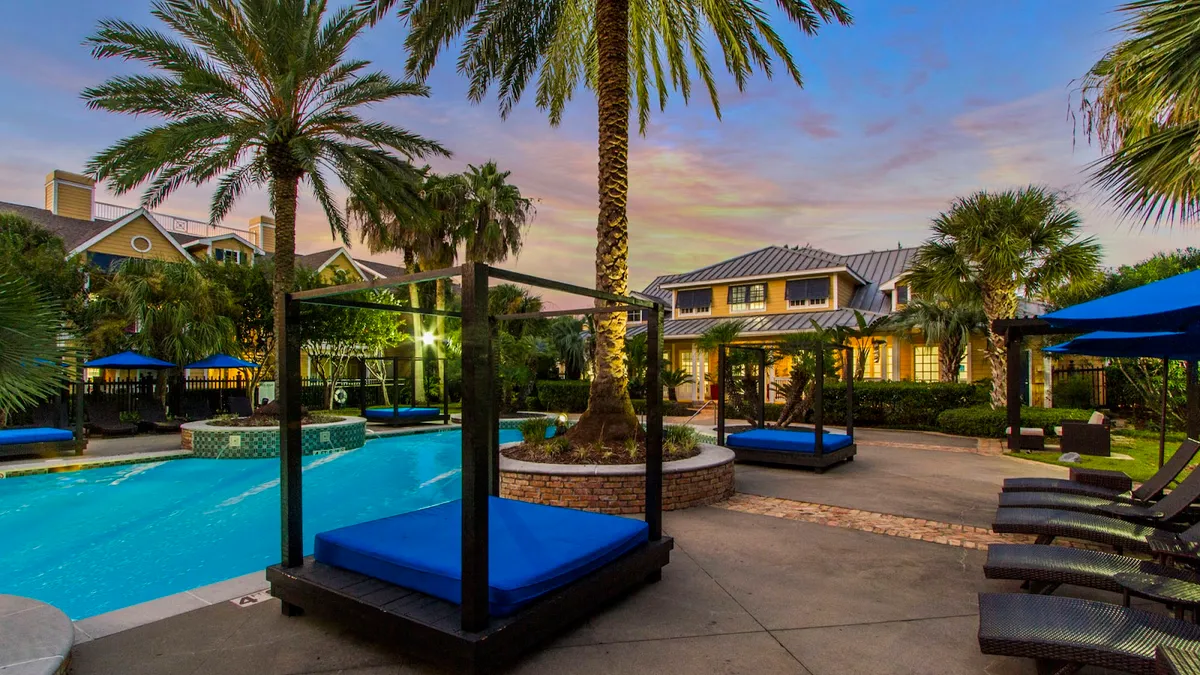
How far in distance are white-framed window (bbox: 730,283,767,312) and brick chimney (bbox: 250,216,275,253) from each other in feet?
88.9

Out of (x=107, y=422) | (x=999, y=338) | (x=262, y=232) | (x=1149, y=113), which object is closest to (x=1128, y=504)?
(x=1149, y=113)

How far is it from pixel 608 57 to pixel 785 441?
6.93 metres

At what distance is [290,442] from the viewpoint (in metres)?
4.25

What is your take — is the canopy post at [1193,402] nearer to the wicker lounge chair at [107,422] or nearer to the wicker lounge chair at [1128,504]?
the wicker lounge chair at [1128,504]

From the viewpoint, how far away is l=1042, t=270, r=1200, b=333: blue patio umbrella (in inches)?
157

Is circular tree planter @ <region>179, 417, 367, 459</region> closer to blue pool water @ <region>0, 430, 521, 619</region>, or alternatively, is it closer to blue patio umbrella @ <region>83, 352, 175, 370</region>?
blue pool water @ <region>0, 430, 521, 619</region>

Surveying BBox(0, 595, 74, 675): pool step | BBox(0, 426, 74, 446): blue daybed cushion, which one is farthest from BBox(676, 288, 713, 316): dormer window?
BBox(0, 595, 74, 675): pool step

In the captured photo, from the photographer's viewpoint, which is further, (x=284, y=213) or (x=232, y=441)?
(x=284, y=213)

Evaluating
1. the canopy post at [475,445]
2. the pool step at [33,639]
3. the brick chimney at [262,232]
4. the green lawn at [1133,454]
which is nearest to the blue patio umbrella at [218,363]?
the pool step at [33,639]

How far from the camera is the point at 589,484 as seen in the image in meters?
7.28

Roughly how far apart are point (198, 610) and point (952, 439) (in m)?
15.9

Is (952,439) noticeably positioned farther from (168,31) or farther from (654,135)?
(168,31)

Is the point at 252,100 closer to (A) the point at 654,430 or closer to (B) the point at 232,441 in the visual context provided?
(B) the point at 232,441

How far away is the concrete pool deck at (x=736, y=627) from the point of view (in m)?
3.56
